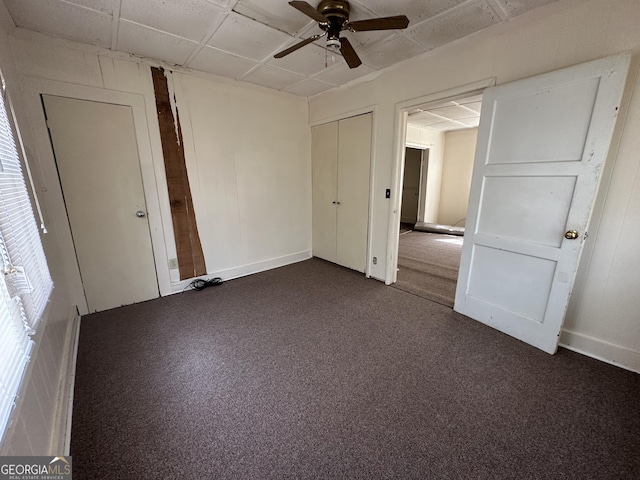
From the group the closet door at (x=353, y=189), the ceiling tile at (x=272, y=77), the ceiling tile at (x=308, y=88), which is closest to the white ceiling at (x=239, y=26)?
the ceiling tile at (x=272, y=77)

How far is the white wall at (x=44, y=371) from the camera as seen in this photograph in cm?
93

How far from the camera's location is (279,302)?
9.11 feet

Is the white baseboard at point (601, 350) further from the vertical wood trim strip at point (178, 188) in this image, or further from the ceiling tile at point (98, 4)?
the ceiling tile at point (98, 4)

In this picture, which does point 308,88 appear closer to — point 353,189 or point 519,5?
point 353,189

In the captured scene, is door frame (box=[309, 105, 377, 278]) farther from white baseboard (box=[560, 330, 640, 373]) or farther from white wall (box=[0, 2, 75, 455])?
white wall (box=[0, 2, 75, 455])

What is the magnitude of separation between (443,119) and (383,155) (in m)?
2.83

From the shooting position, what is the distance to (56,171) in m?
2.26

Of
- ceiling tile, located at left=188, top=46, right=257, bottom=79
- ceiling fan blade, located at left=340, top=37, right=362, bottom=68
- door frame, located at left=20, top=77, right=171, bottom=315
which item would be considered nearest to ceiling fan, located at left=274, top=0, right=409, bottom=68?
ceiling fan blade, located at left=340, top=37, right=362, bottom=68

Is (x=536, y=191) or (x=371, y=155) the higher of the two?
(x=371, y=155)

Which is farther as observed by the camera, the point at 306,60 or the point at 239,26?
the point at 306,60

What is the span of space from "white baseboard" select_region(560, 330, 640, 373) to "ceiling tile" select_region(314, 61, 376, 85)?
3.05m

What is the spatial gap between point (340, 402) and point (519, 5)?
286 cm

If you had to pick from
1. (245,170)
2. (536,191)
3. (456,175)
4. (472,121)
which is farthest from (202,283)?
(456,175)

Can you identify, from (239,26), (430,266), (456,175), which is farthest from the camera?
(456,175)
